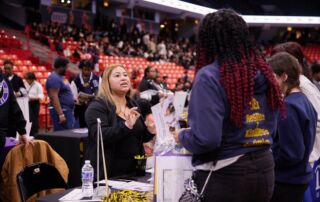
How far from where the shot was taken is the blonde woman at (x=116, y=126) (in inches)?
119

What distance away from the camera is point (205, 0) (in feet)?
94.4

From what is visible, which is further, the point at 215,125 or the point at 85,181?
the point at 85,181

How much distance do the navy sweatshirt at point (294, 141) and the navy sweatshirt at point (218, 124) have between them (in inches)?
17.7

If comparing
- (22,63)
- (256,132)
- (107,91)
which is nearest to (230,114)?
(256,132)

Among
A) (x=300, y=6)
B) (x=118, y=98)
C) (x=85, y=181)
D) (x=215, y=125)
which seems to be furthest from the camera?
(x=300, y=6)

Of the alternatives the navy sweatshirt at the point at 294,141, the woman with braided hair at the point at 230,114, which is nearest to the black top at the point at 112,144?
the navy sweatshirt at the point at 294,141

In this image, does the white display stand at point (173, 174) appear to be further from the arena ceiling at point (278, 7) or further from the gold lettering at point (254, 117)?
the arena ceiling at point (278, 7)

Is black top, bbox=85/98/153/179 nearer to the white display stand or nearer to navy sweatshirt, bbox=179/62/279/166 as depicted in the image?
the white display stand

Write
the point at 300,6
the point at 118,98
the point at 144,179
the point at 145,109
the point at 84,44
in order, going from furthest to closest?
the point at 300,6, the point at 84,44, the point at 145,109, the point at 118,98, the point at 144,179

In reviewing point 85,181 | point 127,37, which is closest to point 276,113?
point 85,181

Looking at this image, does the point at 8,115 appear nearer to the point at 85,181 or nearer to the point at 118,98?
the point at 118,98

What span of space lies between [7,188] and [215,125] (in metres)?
2.22

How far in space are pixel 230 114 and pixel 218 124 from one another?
0.28ft

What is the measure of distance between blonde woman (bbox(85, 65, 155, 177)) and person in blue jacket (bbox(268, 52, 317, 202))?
0.85 metres
